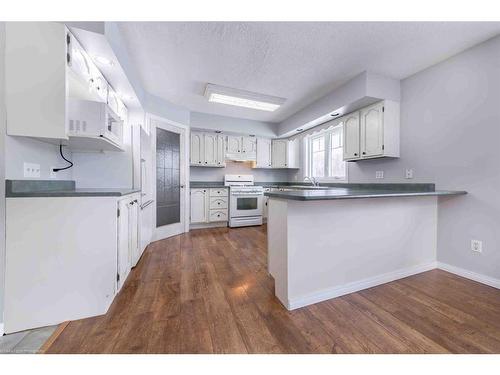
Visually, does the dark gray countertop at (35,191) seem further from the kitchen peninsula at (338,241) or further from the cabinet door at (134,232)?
the kitchen peninsula at (338,241)

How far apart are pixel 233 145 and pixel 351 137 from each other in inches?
98.7

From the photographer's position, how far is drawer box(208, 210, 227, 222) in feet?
13.9

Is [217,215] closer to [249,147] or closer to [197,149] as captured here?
[197,149]

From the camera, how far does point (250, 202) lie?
14.6ft

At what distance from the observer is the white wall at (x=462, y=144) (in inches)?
74.9

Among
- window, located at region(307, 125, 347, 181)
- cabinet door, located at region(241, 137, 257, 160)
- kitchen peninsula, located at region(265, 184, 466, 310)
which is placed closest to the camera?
kitchen peninsula, located at region(265, 184, 466, 310)

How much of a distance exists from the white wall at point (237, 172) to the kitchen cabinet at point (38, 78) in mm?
3146

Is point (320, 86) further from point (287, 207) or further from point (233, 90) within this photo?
point (287, 207)

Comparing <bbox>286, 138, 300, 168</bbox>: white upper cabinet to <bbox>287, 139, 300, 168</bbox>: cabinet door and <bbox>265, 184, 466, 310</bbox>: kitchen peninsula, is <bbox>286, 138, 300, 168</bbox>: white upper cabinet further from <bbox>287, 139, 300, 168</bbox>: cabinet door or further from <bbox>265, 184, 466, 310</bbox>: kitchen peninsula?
<bbox>265, 184, 466, 310</bbox>: kitchen peninsula

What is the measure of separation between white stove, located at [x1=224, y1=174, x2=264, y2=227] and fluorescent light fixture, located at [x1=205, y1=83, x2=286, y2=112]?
179 centimetres

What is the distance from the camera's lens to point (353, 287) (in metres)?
1.76

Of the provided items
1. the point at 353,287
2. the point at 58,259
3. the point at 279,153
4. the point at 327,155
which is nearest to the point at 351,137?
the point at 327,155

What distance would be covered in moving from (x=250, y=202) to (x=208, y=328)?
10.5ft

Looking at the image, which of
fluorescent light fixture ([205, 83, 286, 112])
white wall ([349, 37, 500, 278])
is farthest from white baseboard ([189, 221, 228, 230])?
white wall ([349, 37, 500, 278])
